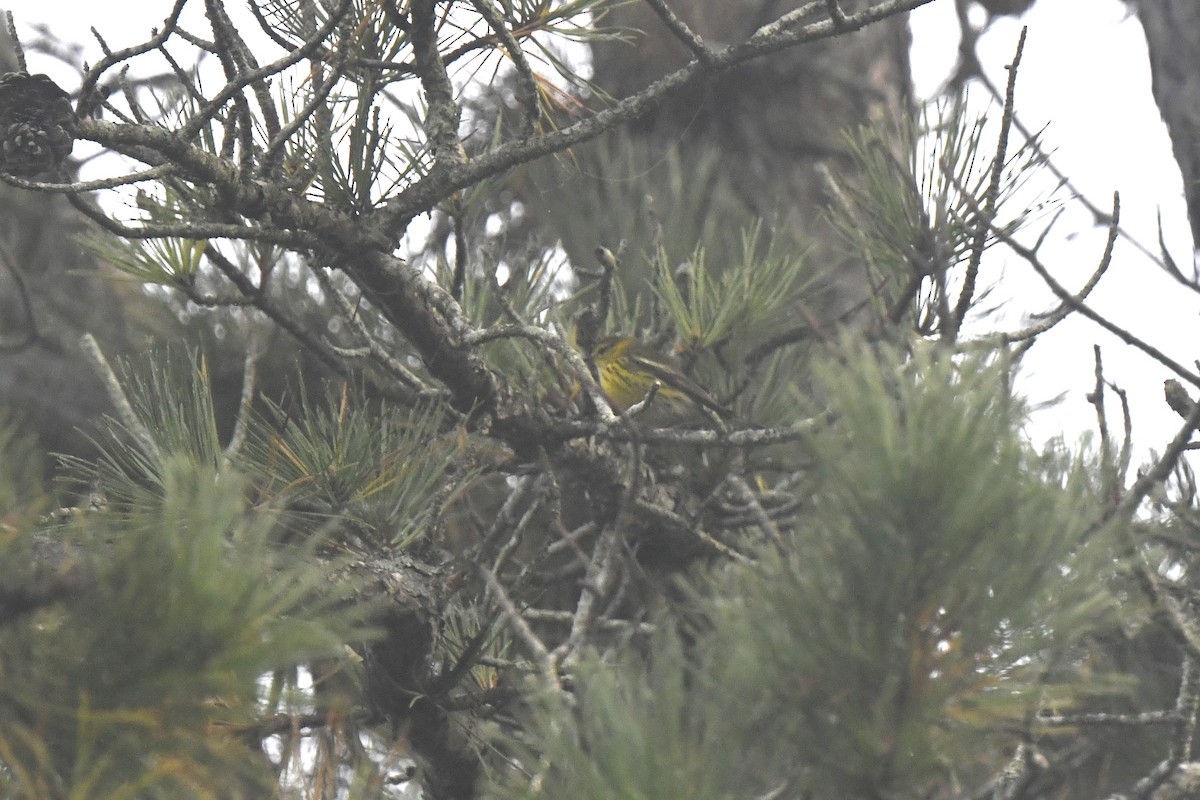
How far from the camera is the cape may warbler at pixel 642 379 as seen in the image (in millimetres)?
2414

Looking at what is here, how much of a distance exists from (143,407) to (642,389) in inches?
94.2

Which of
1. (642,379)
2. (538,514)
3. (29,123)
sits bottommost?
(538,514)

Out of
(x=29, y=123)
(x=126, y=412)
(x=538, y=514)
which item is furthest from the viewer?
(x=538, y=514)

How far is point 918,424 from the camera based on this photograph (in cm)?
85

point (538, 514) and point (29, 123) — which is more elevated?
point (29, 123)

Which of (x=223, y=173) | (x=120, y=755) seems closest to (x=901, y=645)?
(x=120, y=755)

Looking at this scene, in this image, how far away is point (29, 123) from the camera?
1.16m

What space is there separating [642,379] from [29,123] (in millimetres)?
2695

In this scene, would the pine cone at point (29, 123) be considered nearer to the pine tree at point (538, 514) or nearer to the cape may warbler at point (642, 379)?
the pine tree at point (538, 514)

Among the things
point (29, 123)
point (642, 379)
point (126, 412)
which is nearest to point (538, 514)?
point (642, 379)

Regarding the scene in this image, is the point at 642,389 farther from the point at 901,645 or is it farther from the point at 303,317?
the point at 901,645

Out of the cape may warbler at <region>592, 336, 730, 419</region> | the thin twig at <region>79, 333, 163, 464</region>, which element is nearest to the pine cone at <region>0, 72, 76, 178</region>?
the thin twig at <region>79, 333, 163, 464</region>

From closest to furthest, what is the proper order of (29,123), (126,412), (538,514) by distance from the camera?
(29,123)
(126,412)
(538,514)

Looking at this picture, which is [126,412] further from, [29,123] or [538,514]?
[538,514]
